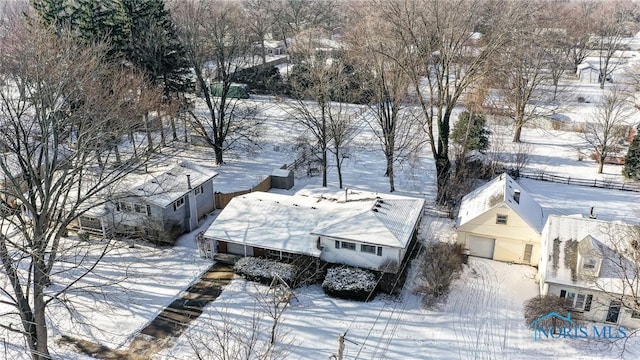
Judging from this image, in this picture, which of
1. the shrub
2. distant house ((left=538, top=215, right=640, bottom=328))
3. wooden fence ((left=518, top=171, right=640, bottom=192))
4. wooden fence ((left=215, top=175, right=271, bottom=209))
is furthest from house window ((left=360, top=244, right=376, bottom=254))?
wooden fence ((left=518, top=171, right=640, bottom=192))

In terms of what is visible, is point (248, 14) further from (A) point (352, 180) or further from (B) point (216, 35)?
(A) point (352, 180)

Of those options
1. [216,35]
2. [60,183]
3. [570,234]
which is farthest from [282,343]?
[216,35]

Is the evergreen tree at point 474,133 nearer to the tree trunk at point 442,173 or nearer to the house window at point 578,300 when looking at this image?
the tree trunk at point 442,173

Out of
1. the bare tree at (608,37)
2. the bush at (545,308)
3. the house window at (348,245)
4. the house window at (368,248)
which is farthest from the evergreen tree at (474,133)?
the bare tree at (608,37)

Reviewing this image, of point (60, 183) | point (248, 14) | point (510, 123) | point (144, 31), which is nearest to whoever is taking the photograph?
point (60, 183)

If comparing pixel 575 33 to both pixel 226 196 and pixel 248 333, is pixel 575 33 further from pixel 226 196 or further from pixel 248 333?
pixel 248 333

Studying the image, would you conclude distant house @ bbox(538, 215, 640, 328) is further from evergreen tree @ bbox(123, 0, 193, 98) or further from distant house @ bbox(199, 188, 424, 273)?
evergreen tree @ bbox(123, 0, 193, 98)
